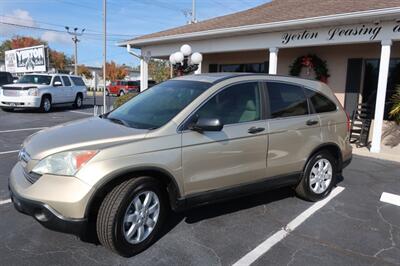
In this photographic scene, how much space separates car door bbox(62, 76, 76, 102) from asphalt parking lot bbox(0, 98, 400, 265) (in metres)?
13.7

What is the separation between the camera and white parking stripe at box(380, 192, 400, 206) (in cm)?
517

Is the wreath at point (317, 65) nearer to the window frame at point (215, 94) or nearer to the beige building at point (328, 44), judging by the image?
the beige building at point (328, 44)

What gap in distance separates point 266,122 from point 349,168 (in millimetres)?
3617

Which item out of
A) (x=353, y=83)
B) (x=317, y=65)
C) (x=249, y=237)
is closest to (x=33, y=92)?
(x=317, y=65)

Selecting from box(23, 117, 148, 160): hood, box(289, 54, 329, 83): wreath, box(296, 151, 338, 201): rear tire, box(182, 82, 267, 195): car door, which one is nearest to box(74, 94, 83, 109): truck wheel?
box(289, 54, 329, 83): wreath

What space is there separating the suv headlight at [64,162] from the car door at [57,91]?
15.1 m

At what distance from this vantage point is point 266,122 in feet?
14.1

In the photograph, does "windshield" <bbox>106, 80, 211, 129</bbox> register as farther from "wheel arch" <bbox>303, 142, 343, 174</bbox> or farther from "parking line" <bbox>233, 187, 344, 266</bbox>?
"wheel arch" <bbox>303, 142, 343, 174</bbox>

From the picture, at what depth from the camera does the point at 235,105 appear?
Answer: 13.6ft

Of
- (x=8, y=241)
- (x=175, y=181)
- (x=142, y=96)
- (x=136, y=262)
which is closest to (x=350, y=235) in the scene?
(x=175, y=181)

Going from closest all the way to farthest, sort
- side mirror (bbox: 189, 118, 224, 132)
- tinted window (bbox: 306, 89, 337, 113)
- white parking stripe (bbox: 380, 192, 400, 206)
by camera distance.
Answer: side mirror (bbox: 189, 118, 224, 132) < tinted window (bbox: 306, 89, 337, 113) < white parking stripe (bbox: 380, 192, 400, 206)

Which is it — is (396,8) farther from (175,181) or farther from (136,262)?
(136,262)

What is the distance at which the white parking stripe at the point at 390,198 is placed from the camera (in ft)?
17.0

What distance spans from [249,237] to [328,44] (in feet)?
24.6
